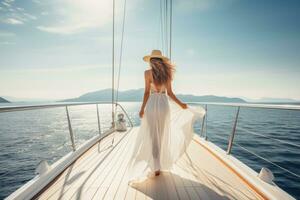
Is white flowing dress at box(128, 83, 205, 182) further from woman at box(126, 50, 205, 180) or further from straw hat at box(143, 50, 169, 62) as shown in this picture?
straw hat at box(143, 50, 169, 62)

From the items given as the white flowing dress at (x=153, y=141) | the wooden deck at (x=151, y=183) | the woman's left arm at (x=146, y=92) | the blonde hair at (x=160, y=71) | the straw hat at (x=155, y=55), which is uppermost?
the straw hat at (x=155, y=55)

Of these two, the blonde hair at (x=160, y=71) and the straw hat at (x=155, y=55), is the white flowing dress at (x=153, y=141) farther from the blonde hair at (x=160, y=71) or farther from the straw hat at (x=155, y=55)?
the straw hat at (x=155, y=55)

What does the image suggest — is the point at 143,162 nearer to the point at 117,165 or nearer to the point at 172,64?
the point at 117,165

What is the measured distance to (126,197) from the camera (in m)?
1.61

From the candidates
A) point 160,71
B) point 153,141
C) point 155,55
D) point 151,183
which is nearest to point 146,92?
point 160,71

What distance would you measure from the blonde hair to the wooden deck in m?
1.11

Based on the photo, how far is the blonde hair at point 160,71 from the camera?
1977 mm

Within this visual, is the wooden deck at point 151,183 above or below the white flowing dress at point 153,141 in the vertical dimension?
below

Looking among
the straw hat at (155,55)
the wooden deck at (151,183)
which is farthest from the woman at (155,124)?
the wooden deck at (151,183)

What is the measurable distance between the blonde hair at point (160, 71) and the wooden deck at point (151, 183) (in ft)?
3.65

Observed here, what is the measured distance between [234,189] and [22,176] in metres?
7.26

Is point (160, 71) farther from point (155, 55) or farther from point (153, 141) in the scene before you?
point (153, 141)

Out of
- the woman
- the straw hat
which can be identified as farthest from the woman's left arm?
the straw hat

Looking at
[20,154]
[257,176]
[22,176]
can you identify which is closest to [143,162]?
[257,176]
